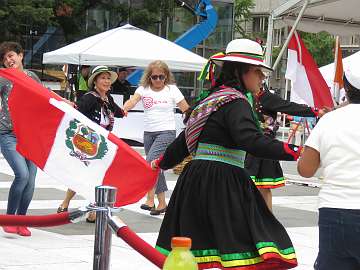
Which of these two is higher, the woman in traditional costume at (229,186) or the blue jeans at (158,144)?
the woman in traditional costume at (229,186)

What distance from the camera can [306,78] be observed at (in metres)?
12.0

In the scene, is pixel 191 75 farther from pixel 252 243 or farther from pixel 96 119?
pixel 252 243

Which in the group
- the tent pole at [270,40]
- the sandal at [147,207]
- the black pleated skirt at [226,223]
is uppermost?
the tent pole at [270,40]

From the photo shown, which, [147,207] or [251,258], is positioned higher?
[251,258]

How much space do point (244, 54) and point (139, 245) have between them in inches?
57.2

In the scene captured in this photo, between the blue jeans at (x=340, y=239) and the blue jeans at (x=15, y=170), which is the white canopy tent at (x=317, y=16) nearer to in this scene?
the blue jeans at (x=15, y=170)

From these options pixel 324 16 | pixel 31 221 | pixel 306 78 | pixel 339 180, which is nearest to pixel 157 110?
pixel 306 78

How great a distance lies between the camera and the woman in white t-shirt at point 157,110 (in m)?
9.42

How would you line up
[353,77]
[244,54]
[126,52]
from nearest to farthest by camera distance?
[353,77] → [244,54] → [126,52]

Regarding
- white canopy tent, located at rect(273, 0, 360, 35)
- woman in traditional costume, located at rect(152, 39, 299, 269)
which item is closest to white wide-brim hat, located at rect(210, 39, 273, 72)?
woman in traditional costume, located at rect(152, 39, 299, 269)

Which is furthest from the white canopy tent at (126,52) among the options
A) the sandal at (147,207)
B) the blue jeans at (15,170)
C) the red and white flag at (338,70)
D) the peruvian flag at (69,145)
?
the peruvian flag at (69,145)

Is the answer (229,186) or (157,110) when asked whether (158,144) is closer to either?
(157,110)

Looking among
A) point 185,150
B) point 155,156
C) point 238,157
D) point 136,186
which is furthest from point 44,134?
point 155,156

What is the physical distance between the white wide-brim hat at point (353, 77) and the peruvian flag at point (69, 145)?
86.3 inches
